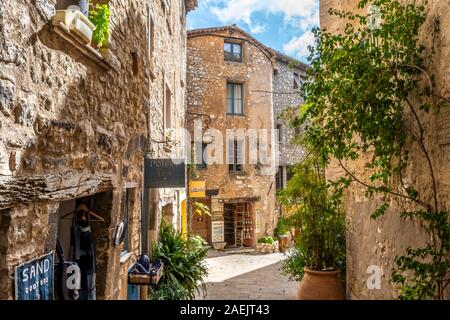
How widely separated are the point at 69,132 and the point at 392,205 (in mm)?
2926

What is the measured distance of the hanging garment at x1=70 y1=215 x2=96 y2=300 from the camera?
10.7ft

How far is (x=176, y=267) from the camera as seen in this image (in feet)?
18.6

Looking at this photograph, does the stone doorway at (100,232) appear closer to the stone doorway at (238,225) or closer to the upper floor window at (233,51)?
the stone doorway at (238,225)

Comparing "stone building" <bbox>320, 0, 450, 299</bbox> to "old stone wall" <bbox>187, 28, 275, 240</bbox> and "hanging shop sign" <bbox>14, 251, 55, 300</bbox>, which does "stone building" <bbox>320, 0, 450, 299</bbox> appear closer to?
"hanging shop sign" <bbox>14, 251, 55, 300</bbox>

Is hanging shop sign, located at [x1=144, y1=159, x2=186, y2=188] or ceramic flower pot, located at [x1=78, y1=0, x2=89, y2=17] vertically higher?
ceramic flower pot, located at [x1=78, y1=0, x2=89, y2=17]

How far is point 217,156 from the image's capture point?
1430 cm

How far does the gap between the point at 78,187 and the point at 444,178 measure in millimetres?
2705

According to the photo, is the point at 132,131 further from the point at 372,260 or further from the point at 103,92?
the point at 372,260

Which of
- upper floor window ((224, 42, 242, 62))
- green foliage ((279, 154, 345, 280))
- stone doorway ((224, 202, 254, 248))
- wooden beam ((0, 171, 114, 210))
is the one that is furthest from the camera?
upper floor window ((224, 42, 242, 62))

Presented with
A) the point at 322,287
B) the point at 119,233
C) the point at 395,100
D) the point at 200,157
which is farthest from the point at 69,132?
the point at 200,157

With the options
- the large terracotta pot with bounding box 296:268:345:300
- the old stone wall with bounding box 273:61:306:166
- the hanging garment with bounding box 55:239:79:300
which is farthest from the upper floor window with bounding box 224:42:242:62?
the hanging garment with bounding box 55:239:79:300

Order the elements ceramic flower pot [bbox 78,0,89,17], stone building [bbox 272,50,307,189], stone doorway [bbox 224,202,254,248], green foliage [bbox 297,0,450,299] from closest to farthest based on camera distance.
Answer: green foliage [bbox 297,0,450,299] → ceramic flower pot [bbox 78,0,89,17] → stone doorway [bbox 224,202,254,248] → stone building [bbox 272,50,307,189]

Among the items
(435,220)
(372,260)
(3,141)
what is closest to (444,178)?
(435,220)

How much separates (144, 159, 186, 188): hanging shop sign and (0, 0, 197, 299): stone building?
0.56 ft
